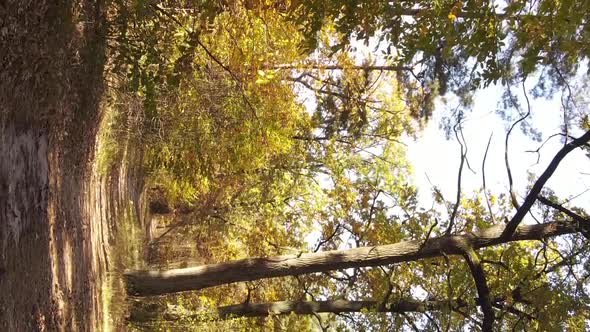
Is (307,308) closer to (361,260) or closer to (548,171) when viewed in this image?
(361,260)

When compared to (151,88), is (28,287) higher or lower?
lower

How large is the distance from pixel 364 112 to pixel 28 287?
7306 mm

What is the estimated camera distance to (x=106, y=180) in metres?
7.97

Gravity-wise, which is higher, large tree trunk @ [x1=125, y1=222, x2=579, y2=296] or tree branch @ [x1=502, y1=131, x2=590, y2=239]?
tree branch @ [x1=502, y1=131, x2=590, y2=239]

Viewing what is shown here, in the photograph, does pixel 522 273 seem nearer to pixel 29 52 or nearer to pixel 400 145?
pixel 29 52

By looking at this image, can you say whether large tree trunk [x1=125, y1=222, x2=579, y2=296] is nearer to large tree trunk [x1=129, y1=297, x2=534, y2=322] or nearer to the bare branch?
the bare branch

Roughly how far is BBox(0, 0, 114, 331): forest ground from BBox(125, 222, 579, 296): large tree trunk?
4.57 feet

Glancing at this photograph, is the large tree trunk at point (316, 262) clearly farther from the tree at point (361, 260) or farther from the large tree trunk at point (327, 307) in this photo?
the large tree trunk at point (327, 307)

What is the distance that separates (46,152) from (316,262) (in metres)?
3.68

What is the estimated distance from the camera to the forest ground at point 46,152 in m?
4.18

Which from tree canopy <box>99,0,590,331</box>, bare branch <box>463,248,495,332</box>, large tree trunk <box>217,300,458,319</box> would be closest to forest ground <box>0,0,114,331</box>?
tree canopy <box>99,0,590,331</box>

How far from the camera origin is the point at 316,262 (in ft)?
25.0

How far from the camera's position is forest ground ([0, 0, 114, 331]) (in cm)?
418

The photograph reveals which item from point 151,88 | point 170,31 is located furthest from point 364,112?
point 151,88
